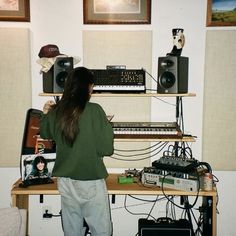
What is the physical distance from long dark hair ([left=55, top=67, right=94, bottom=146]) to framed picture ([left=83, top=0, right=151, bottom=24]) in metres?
0.96

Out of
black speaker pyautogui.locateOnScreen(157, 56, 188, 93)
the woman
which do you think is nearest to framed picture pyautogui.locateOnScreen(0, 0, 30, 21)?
the woman

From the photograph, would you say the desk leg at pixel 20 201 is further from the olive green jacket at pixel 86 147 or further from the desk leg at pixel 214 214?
the desk leg at pixel 214 214

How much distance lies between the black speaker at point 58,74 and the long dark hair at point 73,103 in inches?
21.9

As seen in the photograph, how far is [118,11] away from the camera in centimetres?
286

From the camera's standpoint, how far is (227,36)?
2844 mm

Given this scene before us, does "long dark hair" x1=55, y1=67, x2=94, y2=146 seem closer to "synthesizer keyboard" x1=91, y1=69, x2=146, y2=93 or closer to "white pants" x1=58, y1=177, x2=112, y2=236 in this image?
"white pants" x1=58, y1=177, x2=112, y2=236

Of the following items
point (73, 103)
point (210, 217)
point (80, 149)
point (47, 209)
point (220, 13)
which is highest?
point (220, 13)

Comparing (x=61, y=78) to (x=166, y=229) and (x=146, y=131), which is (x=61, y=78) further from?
(x=166, y=229)

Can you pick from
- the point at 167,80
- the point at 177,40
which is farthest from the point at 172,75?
the point at 177,40

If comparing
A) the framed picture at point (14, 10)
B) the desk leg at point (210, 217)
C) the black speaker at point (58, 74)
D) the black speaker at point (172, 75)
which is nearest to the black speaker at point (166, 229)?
the desk leg at point (210, 217)

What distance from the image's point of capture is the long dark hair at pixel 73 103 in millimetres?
2020

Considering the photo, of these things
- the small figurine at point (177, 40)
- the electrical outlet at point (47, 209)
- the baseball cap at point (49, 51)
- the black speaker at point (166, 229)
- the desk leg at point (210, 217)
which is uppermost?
the small figurine at point (177, 40)

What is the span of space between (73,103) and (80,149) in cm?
29

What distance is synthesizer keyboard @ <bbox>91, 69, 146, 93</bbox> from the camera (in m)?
2.60
